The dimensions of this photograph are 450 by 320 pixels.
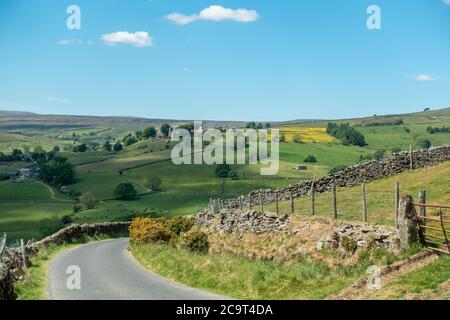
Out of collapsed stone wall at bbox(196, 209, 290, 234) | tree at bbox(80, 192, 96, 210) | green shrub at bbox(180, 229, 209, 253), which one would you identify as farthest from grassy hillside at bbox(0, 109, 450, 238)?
green shrub at bbox(180, 229, 209, 253)

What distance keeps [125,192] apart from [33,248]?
83.9 m

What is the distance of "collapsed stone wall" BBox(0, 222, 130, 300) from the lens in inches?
724

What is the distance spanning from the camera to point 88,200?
389 feet

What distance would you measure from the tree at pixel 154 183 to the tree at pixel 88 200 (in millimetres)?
14621

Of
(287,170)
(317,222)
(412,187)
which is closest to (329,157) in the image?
(287,170)

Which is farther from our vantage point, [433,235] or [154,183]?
[154,183]

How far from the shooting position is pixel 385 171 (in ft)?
149

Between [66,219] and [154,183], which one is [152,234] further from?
[154,183]

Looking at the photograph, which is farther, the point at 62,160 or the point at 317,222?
the point at 62,160

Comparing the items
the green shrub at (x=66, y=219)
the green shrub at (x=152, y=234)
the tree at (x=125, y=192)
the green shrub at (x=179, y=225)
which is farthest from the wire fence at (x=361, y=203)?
the tree at (x=125, y=192)

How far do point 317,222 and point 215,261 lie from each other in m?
5.40

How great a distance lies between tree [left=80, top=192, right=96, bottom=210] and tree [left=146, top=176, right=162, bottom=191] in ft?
48.0

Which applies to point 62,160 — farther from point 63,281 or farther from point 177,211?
point 63,281

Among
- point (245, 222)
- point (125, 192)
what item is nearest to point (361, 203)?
point (245, 222)
